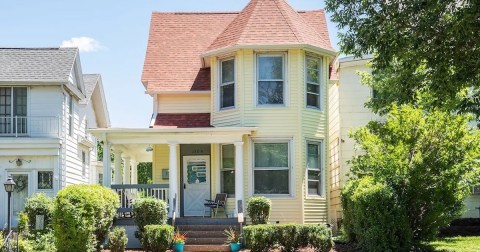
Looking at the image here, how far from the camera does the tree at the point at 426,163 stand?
17188 millimetres

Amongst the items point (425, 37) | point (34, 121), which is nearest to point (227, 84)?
point (34, 121)

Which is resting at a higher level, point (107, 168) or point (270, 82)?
point (270, 82)

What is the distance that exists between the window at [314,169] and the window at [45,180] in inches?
408

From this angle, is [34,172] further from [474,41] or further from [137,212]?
[474,41]

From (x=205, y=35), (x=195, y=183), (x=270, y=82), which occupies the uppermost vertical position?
(x=205, y=35)

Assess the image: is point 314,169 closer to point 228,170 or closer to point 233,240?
point 228,170

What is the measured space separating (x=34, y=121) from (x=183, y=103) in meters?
6.35

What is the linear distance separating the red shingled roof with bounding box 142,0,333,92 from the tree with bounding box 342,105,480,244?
5344mm

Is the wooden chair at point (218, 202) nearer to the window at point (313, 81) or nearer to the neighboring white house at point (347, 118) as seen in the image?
the window at point (313, 81)

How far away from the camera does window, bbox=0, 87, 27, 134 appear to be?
27219 mm

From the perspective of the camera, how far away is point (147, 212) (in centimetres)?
1944

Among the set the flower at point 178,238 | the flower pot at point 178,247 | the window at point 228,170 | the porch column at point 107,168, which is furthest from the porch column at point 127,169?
the flower pot at point 178,247

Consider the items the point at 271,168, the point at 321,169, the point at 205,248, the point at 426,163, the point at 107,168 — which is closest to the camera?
the point at 426,163

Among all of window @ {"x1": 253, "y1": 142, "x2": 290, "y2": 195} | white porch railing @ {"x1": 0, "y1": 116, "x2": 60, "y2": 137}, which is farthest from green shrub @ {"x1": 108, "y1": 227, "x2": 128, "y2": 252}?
white porch railing @ {"x1": 0, "y1": 116, "x2": 60, "y2": 137}
